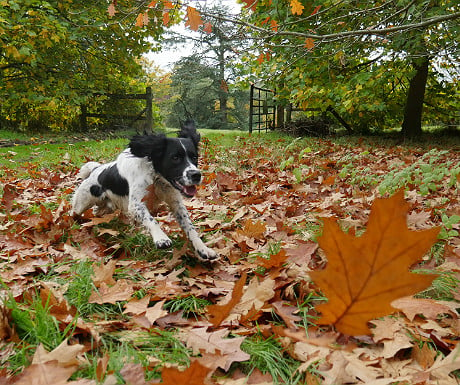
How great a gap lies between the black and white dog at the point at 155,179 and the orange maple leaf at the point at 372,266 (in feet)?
5.95

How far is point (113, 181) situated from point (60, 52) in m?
10.7

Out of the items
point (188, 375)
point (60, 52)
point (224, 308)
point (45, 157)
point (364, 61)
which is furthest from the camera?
point (60, 52)

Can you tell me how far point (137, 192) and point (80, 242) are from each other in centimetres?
64

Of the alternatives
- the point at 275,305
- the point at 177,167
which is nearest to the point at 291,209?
the point at 177,167

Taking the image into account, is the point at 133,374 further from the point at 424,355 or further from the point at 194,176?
the point at 194,176

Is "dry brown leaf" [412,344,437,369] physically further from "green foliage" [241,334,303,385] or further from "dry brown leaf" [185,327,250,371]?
"dry brown leaf" [185,327,250,371]

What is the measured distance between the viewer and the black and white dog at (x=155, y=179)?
9.22ft

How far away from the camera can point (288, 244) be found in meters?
2.43

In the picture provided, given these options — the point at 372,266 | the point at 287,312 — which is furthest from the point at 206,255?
the point at 372,266

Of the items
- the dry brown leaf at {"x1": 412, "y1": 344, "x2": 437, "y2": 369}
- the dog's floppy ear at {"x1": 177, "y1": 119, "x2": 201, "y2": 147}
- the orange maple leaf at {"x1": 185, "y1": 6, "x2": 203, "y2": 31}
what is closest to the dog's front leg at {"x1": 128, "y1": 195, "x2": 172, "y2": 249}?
the dog's floppy ear at {"x1": 177, "y1": 119, "x2": 201, "y2": 147}

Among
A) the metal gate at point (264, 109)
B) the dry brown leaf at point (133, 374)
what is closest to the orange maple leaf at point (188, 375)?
the dry brown leaf at point (133, 374)

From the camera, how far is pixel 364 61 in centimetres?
1033

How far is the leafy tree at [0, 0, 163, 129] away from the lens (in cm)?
877

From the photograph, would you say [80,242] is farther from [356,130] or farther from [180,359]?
[356,130]
